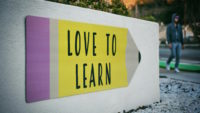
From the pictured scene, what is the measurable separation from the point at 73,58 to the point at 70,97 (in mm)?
506

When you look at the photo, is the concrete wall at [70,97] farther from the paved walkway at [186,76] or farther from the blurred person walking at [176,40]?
the blurred person walking at [176,40]

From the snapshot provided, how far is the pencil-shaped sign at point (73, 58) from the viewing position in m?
2.38

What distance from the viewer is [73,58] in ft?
9.12

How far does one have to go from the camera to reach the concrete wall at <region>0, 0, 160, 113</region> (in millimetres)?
2137

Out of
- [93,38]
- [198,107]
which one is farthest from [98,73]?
[198,107]

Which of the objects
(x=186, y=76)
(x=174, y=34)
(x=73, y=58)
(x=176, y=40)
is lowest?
(x=186, y=76)

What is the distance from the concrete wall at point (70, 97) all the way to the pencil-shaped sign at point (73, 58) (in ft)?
0.26

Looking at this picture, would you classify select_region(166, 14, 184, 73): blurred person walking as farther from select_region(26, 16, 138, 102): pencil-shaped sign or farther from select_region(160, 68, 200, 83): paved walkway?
select_region(26, 16, 138, 102): pencil-shaped sign

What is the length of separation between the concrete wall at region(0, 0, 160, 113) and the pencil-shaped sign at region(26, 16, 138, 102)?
8 centimetres

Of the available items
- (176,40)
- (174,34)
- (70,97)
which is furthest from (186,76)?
(70,97)

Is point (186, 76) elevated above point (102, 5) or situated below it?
below

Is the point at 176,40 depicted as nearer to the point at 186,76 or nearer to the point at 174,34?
the point at 174,34

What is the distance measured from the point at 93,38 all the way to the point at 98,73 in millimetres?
513

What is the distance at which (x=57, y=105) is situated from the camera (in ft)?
8.60
